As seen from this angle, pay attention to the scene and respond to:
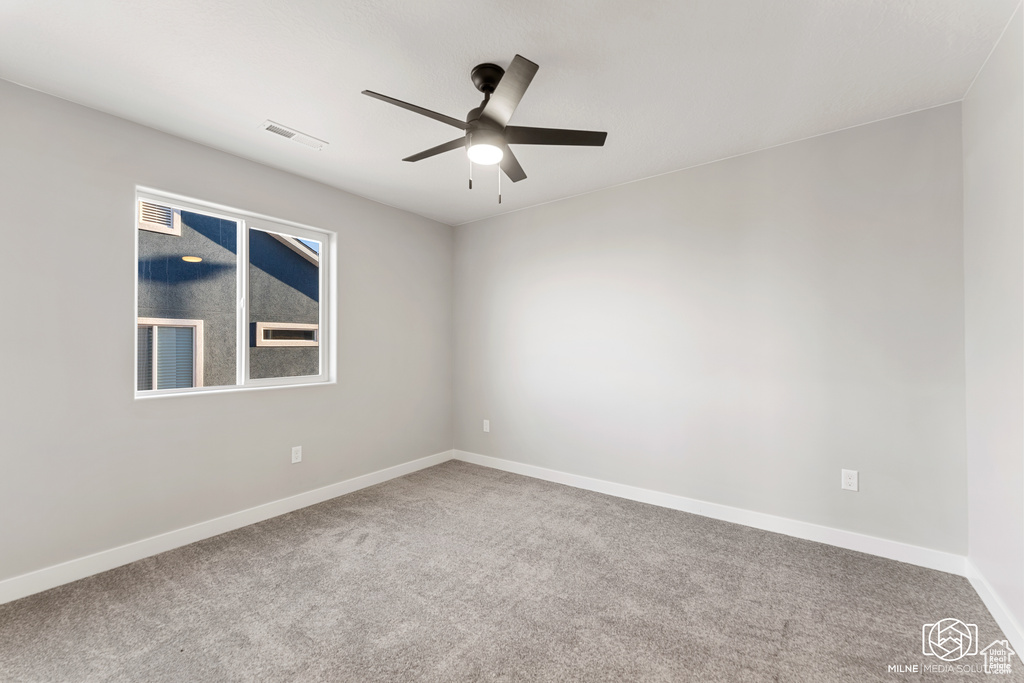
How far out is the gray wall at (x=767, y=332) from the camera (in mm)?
2354

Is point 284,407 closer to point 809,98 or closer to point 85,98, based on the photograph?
point 85,98

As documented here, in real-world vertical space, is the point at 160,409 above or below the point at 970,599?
above

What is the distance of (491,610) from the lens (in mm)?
1986

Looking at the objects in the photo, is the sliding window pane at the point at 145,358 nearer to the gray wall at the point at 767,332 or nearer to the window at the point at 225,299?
the window at the point at 225,299

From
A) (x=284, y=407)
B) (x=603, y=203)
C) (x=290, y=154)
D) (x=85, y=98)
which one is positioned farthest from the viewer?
(x=603, y=203)

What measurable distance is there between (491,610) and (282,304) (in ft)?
8.68

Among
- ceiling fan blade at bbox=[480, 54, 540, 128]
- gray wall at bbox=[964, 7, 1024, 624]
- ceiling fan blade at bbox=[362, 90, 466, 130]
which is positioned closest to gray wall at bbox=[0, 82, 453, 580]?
ceiling fan blade at bbox=[362, 90, 466, 130]

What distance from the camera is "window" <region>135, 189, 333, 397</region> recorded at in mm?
2637

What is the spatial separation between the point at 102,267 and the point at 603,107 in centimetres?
292

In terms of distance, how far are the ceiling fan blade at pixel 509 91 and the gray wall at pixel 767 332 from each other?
1921 mm

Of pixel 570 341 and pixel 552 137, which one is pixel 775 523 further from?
pixel 552 137

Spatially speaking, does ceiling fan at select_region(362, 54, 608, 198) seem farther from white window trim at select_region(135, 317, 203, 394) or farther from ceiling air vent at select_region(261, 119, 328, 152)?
white window trim at select_region(135, 317, 203, 394)

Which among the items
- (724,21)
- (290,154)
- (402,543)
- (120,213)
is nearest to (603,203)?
(724,21)

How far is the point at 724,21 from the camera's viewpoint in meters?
1.73
